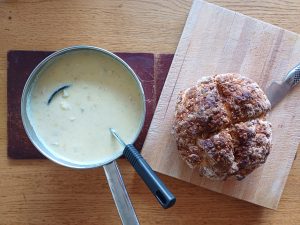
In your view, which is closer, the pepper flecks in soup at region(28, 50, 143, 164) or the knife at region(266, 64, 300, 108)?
the pepper flecks in soup at region(28, 50, 143, 164)

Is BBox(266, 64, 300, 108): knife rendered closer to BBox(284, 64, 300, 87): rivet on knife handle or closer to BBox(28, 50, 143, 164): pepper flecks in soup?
BBox(284, 64, 300, 87): rivet on knife handle

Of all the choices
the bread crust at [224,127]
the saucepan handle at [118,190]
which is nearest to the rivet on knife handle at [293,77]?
the bread crust at [224,127]

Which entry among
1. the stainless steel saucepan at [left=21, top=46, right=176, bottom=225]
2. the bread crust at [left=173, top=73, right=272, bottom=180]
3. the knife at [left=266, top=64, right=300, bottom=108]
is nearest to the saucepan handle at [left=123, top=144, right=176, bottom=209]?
the stainless steel saucepan at [left=21, top=46, right=176, bottom=225]

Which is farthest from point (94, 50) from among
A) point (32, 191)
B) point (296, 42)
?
point (296, 42)

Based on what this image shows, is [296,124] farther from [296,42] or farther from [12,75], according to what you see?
[12,75]

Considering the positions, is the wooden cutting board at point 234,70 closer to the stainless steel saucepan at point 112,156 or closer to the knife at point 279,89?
the knife at point 279,89

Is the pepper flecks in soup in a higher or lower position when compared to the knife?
lower

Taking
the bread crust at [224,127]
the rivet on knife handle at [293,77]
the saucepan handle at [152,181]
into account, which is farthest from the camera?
the rivet on knife handle at [293,77]

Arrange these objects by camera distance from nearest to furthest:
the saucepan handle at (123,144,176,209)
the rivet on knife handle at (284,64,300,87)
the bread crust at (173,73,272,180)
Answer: the saucepan handle at (123,144,176,209) → the bread crust at (173,73,272,180) → the rivet on knife handle at (284,64,300,87)
